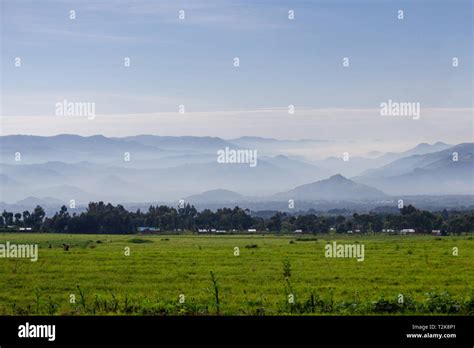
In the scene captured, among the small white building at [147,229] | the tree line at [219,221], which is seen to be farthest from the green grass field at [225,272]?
the tree line at [219,221]

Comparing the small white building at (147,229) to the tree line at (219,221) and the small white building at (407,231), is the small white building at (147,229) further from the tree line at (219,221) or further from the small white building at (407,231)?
the small white building at (407,231)

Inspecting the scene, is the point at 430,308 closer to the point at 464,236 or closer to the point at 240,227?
the point at 464,236

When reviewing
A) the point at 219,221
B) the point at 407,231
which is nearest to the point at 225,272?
the point at 219,221

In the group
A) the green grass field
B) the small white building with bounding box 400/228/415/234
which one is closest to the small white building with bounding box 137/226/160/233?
the green grass field

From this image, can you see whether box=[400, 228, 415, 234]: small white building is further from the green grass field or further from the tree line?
the green grass field

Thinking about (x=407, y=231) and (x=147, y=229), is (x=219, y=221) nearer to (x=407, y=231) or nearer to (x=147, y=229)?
(x=147, y=229)

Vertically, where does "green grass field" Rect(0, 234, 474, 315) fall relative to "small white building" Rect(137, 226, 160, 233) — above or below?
below
